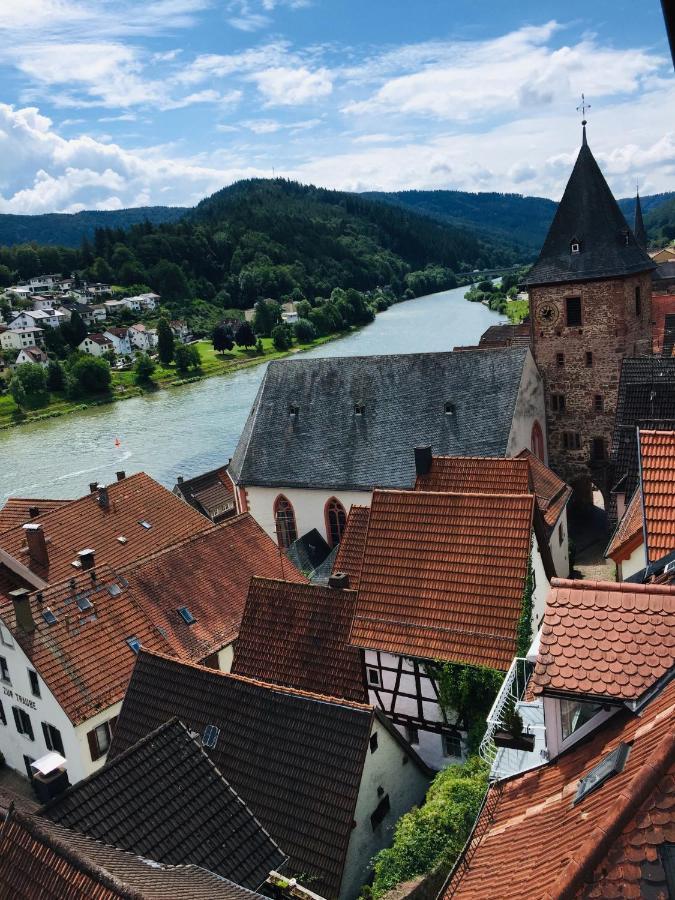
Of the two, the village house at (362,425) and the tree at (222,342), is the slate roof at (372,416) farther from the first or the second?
the tree at (222,342)

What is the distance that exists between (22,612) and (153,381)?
6663cm

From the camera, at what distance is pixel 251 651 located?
1523 cm

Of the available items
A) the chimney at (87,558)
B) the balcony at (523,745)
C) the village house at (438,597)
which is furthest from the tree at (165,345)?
the balcony at (523,745)

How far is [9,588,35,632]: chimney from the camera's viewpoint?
53.7 feet

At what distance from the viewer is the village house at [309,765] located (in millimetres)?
10805

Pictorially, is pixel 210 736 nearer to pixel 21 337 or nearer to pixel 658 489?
pixel 658 489

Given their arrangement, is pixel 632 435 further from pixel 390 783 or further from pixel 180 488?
pixel 180 488

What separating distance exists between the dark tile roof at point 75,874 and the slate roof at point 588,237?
71.9 ft

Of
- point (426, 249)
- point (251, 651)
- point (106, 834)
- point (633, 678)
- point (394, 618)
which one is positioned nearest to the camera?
point (633, 678)

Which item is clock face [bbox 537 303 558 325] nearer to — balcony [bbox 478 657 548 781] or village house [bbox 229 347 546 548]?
village house [bbox 229 347 546 548]

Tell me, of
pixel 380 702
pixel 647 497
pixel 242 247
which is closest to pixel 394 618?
pixel 380 702

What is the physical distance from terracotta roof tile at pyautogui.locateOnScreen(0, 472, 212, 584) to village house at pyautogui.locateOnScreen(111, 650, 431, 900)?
10.2 m

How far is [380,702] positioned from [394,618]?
1.61 meters

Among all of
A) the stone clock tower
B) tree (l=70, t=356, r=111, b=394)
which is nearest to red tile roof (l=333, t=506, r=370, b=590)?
the stone clock tower
